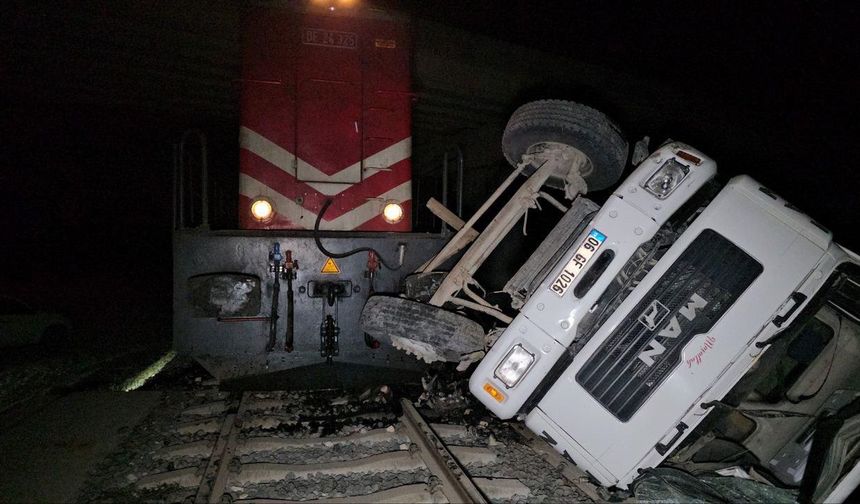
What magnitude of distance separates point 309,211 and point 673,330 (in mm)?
3444

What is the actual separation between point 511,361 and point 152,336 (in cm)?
940

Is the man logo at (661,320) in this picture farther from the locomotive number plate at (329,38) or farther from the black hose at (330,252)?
the locomotive number plate at (329,38)

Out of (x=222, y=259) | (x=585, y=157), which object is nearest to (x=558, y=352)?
(x=585, y=157)

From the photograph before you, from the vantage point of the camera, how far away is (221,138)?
11.9 m

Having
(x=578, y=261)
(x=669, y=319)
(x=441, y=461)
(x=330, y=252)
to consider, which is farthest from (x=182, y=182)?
(x=669, y=319)

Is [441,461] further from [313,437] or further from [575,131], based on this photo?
[575,131]

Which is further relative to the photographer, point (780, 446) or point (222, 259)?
point (222, 259)

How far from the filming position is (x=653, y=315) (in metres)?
2.80

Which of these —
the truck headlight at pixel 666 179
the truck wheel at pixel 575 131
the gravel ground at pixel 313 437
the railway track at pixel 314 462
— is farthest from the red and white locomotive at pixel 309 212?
the truck headlight at pixel 666 179

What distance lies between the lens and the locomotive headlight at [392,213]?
196 inches

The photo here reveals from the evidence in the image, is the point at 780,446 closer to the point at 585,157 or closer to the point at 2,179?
the point at 585,157

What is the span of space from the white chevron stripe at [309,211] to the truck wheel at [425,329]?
1611mm

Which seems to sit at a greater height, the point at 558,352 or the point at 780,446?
the point at 558,352

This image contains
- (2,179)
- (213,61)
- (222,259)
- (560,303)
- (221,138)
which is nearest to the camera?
(560,303)
